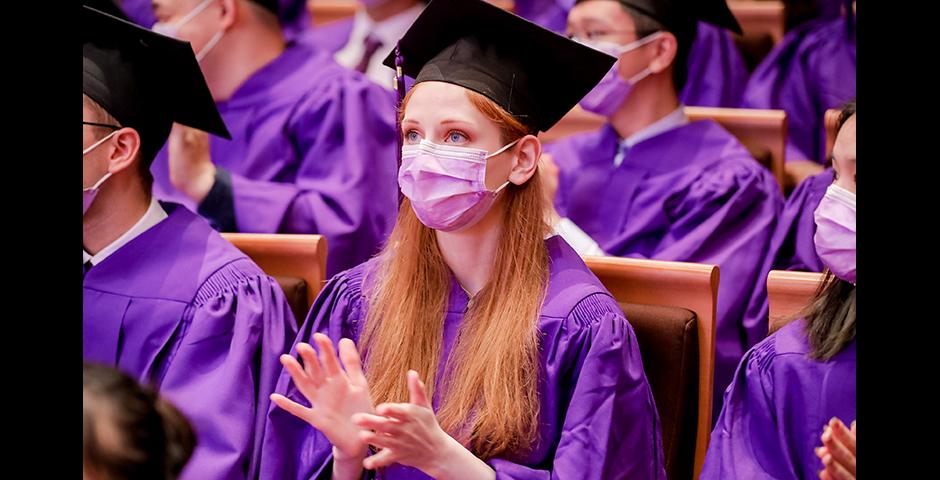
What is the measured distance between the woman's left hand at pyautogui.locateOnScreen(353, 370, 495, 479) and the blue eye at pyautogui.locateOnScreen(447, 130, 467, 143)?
0.54 m

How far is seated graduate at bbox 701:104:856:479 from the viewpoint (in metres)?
2.02

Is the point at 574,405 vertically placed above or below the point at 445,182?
below

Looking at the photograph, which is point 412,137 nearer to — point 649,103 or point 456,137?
point 456,137

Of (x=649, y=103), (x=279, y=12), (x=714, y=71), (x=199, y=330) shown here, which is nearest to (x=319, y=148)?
(x=279, y=12)

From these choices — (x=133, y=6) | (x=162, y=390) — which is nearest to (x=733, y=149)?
(x=162, y=390)

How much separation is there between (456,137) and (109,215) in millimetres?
861

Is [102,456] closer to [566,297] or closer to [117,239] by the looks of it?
[566,297]

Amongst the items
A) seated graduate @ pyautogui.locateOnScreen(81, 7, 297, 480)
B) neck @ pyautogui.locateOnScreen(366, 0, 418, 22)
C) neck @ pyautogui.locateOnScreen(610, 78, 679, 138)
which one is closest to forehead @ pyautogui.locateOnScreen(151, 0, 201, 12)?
neck @ pyautogui.locateOnScreen(366, 0, 418, 22)

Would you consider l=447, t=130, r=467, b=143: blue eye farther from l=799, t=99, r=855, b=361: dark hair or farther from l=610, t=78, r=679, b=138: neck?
l=610, t=78, r=679, b=138: neck

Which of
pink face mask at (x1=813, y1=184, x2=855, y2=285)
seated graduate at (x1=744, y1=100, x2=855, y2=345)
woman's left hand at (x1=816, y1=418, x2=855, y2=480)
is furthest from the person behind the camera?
seated graduate at (x1=744, y1=100, x2=855, y2=345)

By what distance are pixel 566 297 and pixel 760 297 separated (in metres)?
1.17

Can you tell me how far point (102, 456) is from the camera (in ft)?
4.41

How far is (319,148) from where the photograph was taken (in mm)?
3848

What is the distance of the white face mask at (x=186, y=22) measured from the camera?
3.78 metres
